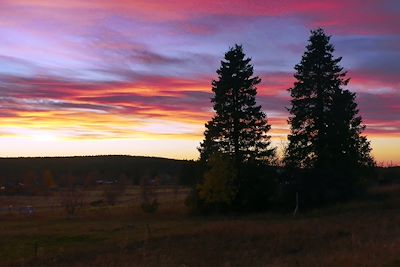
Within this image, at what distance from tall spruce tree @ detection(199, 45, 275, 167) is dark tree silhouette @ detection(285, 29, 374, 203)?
302 centimetres

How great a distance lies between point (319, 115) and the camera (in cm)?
4872

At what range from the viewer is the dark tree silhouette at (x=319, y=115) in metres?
48.6

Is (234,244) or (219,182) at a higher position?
(219,182)

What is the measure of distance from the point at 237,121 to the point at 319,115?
788 centimetres

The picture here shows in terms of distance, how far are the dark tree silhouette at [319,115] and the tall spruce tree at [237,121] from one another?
3021 millimetres

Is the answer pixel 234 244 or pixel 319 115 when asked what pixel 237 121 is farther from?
pixel 234 244

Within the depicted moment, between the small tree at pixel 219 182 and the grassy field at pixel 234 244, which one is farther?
the small tree at pixel 219 182

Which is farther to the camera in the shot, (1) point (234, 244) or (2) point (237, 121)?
(2) point (237, 121)

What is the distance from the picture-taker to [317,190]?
4734 centimetres

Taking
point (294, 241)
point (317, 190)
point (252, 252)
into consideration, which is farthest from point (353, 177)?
point (252, 252)

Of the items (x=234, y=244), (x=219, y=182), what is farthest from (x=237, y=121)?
(x=234, y=244)

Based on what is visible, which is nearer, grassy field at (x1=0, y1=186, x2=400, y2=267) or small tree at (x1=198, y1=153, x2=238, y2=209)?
grassy field at (x1=0, y1=186, x2=400, y2=267)

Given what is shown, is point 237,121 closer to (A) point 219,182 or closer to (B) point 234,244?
(A) point 219,182

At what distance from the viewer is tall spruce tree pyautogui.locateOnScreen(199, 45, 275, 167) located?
2016 inches
